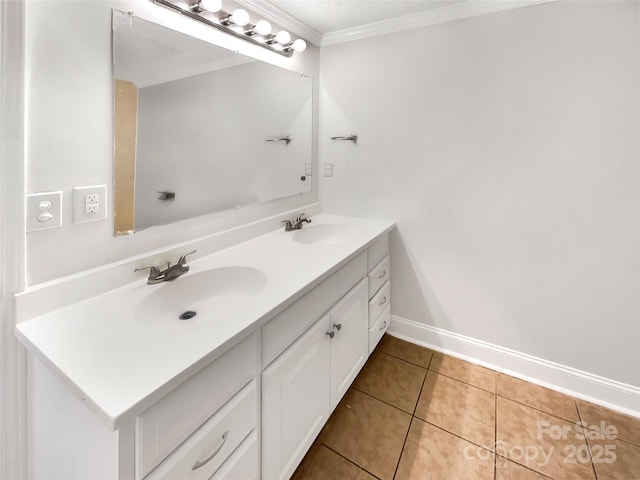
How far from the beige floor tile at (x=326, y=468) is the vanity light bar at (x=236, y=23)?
6.16ft

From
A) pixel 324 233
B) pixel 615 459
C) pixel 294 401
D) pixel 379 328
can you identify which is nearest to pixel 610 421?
pixel 615 459

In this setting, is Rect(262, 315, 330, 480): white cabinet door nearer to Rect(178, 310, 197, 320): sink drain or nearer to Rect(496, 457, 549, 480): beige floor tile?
Rect(178, 310, 197, 320): sink drain

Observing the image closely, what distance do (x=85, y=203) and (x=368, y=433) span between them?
1461 millimetres

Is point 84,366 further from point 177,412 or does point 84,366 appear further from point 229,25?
point 229,25

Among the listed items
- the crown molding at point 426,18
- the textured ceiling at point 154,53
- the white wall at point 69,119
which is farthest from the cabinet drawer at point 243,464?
the crown molding at point 426,18

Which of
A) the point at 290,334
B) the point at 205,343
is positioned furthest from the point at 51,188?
the point at 290,334

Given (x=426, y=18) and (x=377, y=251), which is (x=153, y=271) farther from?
(x=426, y=18)

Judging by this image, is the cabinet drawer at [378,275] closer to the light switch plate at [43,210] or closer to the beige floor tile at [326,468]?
the beige floor tile at [326,468]

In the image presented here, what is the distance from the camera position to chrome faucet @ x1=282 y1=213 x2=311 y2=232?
1.82 meters

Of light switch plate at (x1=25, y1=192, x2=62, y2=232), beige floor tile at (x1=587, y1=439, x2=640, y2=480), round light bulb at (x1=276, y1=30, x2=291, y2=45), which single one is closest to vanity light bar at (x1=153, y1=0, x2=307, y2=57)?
round light bulb at (x1=276, y1=30, x2=291, y2=45)

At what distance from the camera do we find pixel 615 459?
131 centimetres

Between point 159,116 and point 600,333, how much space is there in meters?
2.24

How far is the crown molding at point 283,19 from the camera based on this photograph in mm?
1538

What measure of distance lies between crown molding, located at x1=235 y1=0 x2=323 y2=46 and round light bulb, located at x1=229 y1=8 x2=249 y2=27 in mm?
132
